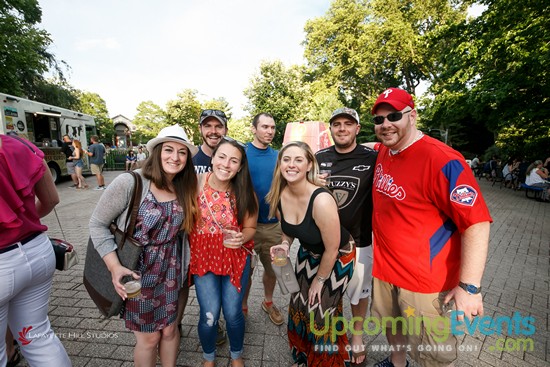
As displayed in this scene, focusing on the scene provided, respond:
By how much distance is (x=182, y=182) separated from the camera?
2.06m

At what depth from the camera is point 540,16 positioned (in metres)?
9.16

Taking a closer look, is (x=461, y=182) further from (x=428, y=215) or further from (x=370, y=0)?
(x=370, y=0)

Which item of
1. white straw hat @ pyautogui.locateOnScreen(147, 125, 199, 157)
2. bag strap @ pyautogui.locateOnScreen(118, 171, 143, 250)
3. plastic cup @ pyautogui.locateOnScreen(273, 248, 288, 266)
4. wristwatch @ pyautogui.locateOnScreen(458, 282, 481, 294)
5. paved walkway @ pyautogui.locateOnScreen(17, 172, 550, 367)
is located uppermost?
white straw hat @ pyautogui.locateOnScreen(147, 125, 199, 157)

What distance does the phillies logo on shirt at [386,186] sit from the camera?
1.89 m

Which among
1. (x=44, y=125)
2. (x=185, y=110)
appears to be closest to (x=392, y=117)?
(x=44, y=125)

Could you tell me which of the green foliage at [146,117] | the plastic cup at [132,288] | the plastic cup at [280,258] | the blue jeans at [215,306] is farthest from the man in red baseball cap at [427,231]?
the green foliage at [146,117]

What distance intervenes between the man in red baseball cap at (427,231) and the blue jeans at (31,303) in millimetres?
2347

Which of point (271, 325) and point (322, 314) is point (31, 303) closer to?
point (322, 314)

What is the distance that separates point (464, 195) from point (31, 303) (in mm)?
2777

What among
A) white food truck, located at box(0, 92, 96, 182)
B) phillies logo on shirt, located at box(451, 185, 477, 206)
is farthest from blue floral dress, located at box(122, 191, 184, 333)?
white food truck, located at box(0, 92, 96, 182)

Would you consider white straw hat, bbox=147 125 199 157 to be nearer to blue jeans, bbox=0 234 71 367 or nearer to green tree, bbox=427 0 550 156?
blue jeans, bbox=0 234 71 367

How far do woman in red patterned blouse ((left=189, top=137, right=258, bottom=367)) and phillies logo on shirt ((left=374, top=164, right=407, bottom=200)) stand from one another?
3.47ft

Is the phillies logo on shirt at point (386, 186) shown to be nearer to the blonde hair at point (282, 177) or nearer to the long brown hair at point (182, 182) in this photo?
the blonde hair at point (282, 177)

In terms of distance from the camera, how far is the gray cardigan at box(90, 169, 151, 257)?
1.76 metres
